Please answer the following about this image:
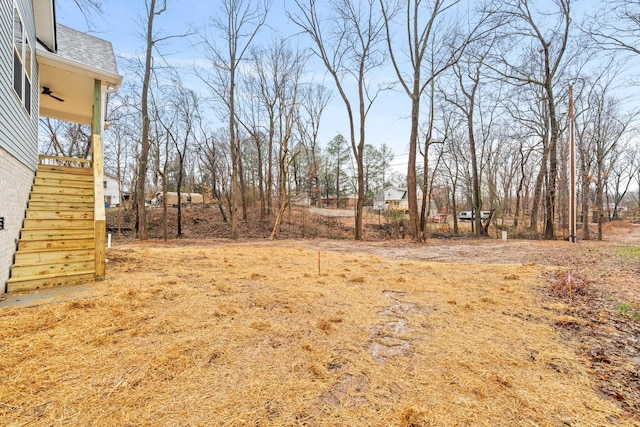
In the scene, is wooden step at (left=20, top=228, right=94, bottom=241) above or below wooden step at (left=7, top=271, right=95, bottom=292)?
above

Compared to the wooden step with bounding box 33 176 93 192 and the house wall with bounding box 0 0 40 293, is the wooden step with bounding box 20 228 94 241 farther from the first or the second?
the wooden step with bounding box 33 176 93 192

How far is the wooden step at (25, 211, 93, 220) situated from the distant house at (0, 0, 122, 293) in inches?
0.5

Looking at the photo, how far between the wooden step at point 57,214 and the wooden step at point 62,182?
0.94m

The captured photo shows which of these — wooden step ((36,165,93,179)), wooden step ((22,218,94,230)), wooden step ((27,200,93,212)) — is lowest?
wooden step ((22,218,94,230))

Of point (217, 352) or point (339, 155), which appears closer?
point (217, 352)

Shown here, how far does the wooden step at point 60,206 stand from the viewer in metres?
5.10

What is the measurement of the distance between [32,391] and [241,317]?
1728mm

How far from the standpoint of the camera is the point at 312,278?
5.41 meters

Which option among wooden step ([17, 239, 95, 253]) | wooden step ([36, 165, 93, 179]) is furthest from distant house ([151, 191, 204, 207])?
wooden step ([17, 239, 95, 253])

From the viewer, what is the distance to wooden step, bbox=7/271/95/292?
395 cm

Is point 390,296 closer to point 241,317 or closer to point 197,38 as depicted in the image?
point 241,317

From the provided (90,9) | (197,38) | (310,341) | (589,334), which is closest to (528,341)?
(589,334)

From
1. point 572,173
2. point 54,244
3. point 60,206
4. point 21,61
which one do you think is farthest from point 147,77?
point 572,173

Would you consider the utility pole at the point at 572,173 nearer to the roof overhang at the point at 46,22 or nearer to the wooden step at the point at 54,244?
the wooden step at the point at 54,244
